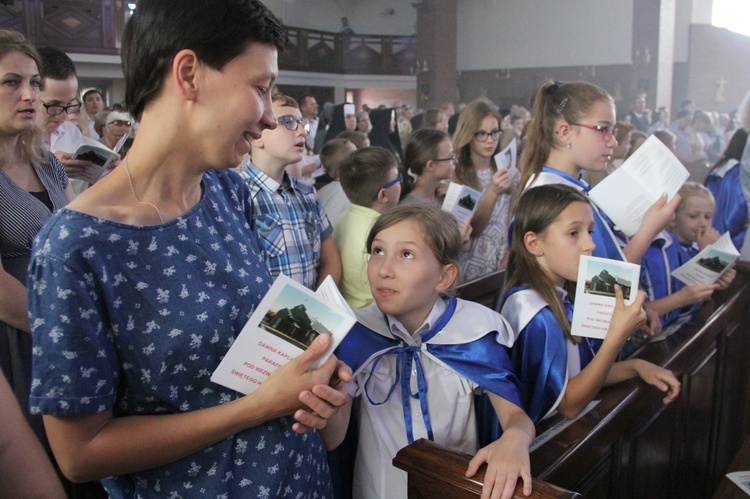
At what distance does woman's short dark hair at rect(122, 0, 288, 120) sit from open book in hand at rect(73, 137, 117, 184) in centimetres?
165

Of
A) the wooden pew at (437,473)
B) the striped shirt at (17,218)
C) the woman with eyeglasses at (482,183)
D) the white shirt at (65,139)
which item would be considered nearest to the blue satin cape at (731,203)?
the woman with eyeglasses at (482,183)

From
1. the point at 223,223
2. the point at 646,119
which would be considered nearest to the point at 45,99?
the point at 223,223

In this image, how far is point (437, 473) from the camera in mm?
1341

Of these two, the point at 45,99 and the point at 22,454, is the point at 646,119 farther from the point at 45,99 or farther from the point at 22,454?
the point at 22,454

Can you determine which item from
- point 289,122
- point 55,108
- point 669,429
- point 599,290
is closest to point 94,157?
point 55,108

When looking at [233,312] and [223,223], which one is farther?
[223,223]

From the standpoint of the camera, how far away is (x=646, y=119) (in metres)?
12.2

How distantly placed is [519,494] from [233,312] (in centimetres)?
66

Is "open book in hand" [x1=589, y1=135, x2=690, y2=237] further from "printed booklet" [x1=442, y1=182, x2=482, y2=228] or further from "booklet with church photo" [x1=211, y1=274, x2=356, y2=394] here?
"booklet with church photo" [x1=211, y1=274, x2=356, y2=394]

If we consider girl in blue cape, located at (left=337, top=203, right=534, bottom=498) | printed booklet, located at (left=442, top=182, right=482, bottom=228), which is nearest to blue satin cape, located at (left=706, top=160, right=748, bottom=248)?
printed booklet, located at (left=442, top=182, right=482, bottom=228)

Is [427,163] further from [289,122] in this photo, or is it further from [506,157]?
[289,122]

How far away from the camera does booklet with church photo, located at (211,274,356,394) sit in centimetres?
105

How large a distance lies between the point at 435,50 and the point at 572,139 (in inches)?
594

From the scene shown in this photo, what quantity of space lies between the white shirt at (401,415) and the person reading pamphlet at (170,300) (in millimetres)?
507
